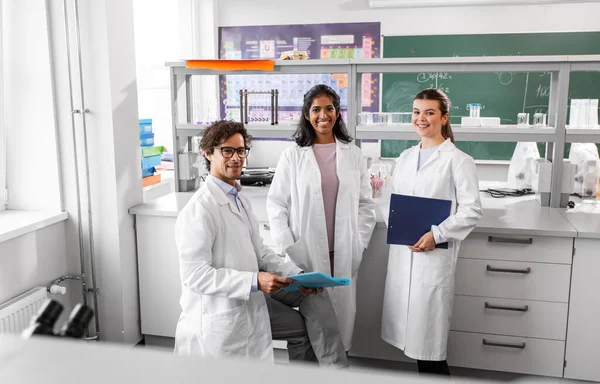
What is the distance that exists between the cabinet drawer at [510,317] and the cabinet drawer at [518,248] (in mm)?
200

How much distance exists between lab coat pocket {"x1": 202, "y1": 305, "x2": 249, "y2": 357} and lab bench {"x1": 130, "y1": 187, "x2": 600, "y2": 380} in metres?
0.93

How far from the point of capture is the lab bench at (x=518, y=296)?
246 cm

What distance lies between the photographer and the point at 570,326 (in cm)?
250

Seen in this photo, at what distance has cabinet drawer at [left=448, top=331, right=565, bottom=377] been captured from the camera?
2545mm

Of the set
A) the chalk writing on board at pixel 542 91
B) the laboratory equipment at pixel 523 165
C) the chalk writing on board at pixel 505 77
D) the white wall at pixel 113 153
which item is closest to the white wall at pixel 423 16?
the chalk writing on board at pixel 505 77

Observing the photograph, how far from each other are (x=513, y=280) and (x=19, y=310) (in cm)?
215

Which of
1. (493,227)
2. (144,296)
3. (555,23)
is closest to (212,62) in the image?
(144,296)

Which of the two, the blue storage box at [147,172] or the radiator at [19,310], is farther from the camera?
the blue storage box at [147,172]

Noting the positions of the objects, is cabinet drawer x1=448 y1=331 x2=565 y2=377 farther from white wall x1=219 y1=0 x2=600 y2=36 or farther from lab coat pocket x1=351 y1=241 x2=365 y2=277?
white wall x1=219 y1=0 x2=600 y2=36

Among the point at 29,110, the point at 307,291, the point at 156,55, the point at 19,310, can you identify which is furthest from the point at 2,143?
the point at 156,55

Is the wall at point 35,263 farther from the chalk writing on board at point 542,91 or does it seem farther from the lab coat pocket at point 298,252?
the chalk writing on board at point 542,91

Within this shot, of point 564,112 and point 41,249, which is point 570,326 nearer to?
point 564,112

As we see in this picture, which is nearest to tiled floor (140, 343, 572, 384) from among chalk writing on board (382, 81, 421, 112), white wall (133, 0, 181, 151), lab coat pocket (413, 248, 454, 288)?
lab coat pocket (413, 248, 454, 288)

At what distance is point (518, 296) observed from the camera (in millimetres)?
2531
